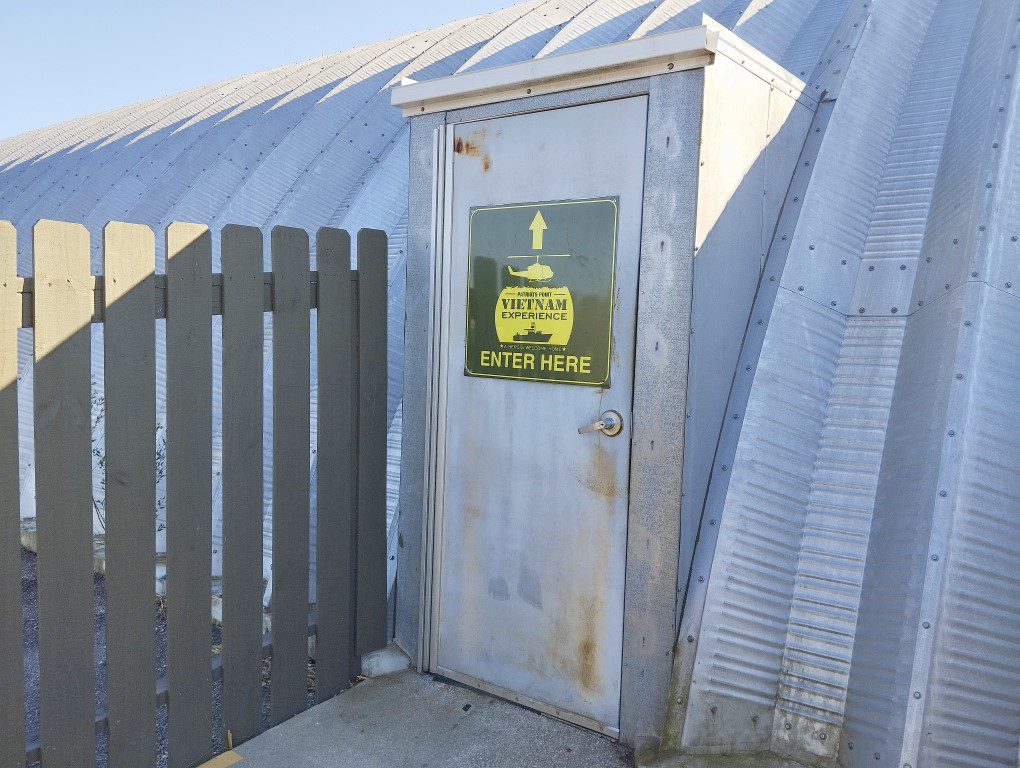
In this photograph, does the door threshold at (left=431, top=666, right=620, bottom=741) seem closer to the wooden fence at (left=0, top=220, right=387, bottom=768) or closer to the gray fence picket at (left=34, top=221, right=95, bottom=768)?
the wooden fence at (left=0, top=220, right=387, bottom=768)

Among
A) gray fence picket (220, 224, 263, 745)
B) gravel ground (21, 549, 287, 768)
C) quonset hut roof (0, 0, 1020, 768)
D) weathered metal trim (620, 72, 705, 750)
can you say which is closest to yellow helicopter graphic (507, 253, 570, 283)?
weathered metal trim (620, 72, 705, 750)

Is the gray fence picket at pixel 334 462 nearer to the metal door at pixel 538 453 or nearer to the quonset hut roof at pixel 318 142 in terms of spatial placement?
the metal door at pixel 538 453

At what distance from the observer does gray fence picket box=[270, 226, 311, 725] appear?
11.4ft

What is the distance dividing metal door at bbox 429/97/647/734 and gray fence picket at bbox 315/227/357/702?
1.39 feet

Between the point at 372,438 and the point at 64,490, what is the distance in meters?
1.46

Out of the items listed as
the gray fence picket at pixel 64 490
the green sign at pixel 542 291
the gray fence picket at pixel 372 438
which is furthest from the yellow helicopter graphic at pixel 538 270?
the gray fence picket at pixel 64 490

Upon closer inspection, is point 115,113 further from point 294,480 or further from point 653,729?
point 653,729

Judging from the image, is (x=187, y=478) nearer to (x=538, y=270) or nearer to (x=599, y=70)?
(x=538, y=270)

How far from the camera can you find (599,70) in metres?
3.31

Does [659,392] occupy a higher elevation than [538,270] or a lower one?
lower

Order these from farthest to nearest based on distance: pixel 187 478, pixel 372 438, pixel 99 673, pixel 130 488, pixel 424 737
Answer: pixel 99 673 < pixel 372 438 < pixel 424 737 < pixel 187 478 < pixel 130 488

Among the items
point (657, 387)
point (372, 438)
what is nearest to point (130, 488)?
point (372, 438)

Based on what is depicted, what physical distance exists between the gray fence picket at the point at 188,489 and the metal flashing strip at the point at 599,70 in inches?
51.6

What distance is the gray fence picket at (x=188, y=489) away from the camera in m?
3.07
